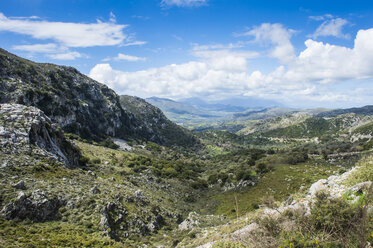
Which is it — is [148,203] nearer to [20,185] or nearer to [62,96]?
[20,185]

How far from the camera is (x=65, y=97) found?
99.4 metres

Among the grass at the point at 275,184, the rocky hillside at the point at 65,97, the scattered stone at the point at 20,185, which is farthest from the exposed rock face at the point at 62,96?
the grass at the point at 275,184

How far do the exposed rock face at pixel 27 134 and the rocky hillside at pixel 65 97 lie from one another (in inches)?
1507

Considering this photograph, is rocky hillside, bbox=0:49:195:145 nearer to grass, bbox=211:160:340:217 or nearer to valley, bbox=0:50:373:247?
valley, bbox=0:50:373:247

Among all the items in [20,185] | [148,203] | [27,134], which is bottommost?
[148,203]

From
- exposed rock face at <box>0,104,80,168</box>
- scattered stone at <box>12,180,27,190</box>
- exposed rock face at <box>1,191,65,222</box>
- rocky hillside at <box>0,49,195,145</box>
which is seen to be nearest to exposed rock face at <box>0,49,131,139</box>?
rocky hillside at <box>0,49,195,145</box>

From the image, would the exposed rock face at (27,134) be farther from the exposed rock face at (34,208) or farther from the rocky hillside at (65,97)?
the rocky hillside at (65,97)

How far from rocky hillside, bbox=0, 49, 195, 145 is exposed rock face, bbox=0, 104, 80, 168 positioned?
126 ft

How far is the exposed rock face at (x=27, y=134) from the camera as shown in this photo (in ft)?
91.5

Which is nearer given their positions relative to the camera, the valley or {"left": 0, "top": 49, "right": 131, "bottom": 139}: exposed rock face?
the valley

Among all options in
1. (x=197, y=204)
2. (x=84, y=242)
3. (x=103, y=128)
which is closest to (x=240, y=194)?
(x=197, y=204)

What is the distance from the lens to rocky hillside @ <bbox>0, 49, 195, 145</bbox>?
71.8m

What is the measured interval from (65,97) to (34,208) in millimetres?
98148

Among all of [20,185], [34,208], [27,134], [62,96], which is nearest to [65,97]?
[62,96]
